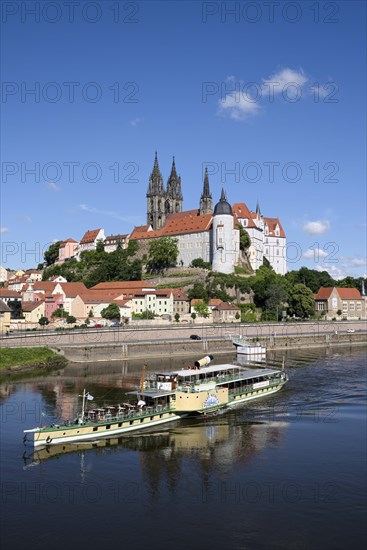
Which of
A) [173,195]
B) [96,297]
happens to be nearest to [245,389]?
[96,297]

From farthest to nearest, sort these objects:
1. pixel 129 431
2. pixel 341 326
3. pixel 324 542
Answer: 1. pixel 341 326
2. pixel 129 431
3. pixel 324 542

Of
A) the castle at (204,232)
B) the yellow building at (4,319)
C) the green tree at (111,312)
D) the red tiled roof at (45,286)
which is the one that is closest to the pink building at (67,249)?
the castle at (204,232)

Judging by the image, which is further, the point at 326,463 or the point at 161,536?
the point at 326,463

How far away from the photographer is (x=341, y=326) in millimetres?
102000

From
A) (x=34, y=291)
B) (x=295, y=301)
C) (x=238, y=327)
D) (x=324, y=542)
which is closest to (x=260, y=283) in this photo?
(x=295, y=301)

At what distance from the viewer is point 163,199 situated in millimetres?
157625

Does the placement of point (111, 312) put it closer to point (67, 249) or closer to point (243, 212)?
point (243, 212)

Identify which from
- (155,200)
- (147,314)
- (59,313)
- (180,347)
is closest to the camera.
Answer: (180,347)

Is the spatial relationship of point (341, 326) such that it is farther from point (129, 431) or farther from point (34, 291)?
point (129, 431)

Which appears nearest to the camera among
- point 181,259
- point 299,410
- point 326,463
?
point 326,463

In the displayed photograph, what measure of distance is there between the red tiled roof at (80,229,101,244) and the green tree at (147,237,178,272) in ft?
83.1

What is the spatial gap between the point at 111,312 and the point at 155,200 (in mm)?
69115

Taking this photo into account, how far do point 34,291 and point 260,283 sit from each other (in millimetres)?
42879

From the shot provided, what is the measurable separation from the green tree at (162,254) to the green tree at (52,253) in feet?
128
